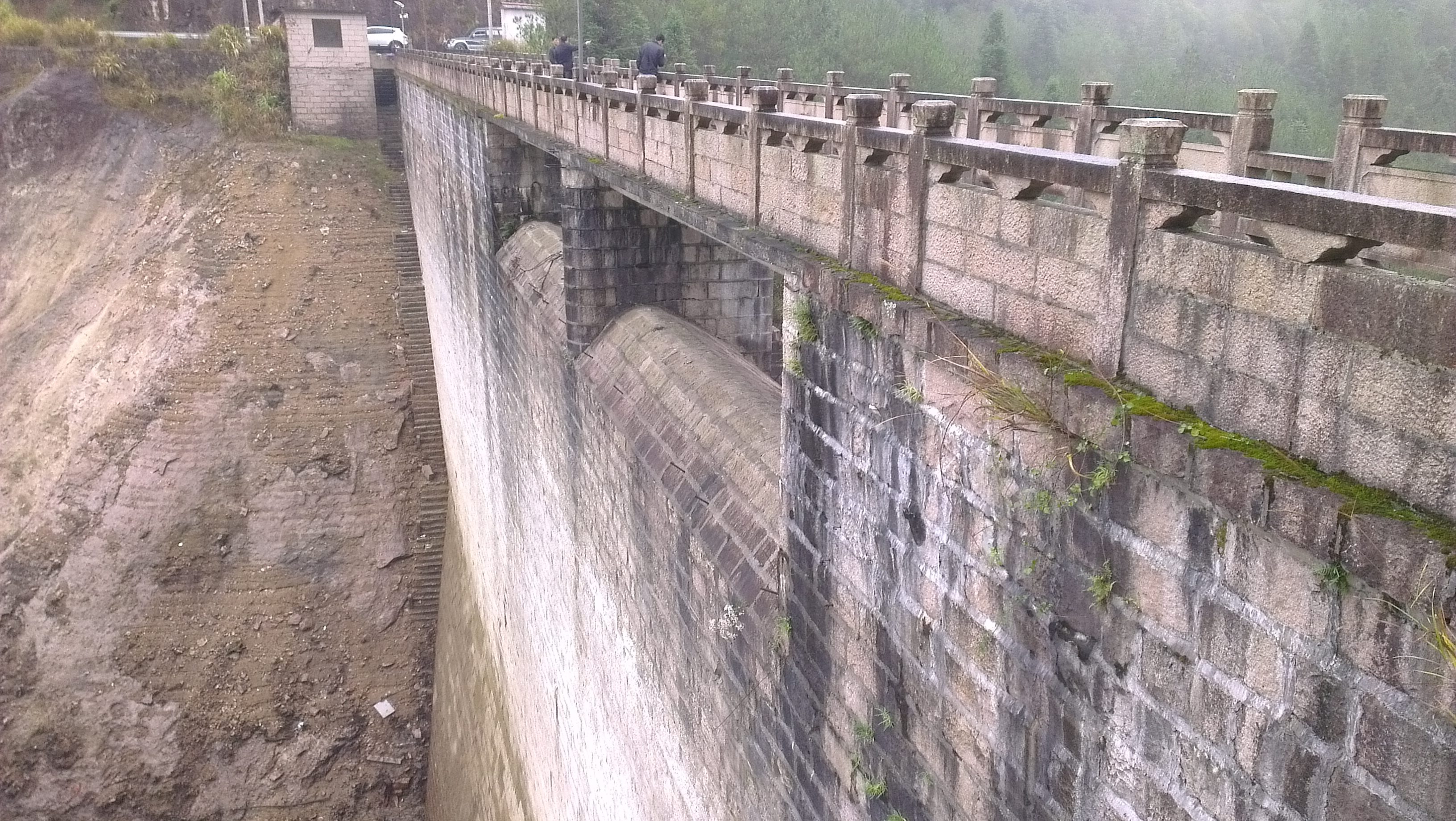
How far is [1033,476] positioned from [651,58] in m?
12.8

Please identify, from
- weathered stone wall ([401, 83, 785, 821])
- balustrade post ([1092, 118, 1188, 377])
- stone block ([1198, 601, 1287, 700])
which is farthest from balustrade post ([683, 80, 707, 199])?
stone block ([1198, 601, 1287, 700])

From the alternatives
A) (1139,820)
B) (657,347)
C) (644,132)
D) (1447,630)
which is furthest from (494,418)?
(1447,630)

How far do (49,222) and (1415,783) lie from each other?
35572mm

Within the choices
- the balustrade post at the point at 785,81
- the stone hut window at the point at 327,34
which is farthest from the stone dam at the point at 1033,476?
the stone hut window at the point at 327,34

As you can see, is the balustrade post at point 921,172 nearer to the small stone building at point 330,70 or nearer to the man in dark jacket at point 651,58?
the man in dark jacket at point 651,58

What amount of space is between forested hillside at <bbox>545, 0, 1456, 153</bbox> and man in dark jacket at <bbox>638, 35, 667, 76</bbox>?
71.3 feet

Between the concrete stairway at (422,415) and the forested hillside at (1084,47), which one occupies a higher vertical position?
the forested hillside at (1084,47)

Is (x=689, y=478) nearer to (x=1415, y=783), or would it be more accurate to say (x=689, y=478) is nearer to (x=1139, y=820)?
(x=1139, y=820)

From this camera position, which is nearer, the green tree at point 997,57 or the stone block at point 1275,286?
the stone block at point 1275,286

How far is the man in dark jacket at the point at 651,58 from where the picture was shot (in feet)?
48.6

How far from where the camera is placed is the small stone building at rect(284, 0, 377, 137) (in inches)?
1284

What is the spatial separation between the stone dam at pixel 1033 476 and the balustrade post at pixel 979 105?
0.11 ft

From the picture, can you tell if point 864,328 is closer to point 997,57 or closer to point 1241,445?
point 1241,445

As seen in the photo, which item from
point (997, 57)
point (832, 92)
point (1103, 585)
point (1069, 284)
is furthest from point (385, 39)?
point (1103, 585)
